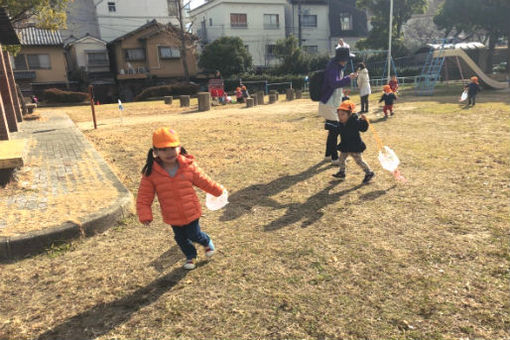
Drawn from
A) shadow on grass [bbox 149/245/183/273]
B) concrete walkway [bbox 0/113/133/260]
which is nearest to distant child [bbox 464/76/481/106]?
concrete walkway [bbox 0/113/133/260]

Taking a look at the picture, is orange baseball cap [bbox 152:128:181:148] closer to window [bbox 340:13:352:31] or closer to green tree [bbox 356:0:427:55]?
green tree [bbox 356:0:427:55]

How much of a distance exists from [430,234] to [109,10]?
42.7 m

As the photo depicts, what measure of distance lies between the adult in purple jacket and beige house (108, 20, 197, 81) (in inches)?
1175

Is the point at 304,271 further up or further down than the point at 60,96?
further down

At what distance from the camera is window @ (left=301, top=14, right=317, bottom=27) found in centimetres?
4041

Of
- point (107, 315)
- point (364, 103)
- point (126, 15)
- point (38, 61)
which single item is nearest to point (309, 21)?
point (126, 15)

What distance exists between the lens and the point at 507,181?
4.91 meters

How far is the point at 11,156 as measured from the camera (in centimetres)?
508

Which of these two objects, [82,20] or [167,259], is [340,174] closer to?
[167,259]

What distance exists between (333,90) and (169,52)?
32044 millimetres

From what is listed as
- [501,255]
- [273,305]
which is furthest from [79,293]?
[501,255]

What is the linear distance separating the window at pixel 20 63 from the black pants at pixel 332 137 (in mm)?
33166

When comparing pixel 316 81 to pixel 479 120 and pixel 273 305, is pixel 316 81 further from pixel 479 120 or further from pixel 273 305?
pixel 479 120

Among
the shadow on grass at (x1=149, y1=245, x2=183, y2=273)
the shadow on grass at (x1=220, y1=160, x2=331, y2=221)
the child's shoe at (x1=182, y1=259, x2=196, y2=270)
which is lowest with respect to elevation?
the shadow on grass at (x1=149, y1=245, x2=183, y2=273)
